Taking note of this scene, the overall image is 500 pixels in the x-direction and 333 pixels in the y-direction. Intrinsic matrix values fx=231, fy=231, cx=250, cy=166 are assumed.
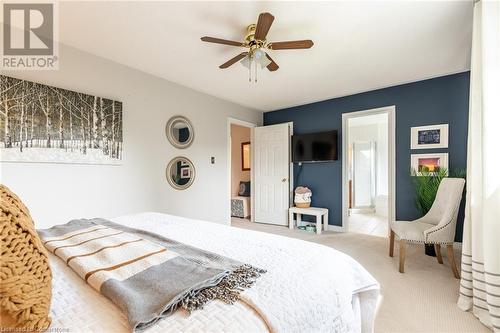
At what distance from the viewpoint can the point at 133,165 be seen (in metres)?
2.90

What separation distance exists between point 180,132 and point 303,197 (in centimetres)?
252

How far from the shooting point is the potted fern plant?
3020 mm

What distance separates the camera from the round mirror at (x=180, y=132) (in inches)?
131

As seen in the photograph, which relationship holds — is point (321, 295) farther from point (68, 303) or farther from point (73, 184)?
point (73, 184)

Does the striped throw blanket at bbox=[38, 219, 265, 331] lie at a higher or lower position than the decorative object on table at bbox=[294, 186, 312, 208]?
higher

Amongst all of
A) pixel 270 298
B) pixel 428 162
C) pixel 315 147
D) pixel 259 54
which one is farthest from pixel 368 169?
pixel 270 298

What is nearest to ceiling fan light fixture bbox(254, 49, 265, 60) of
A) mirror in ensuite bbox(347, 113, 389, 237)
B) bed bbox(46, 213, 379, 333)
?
bed bbox(46, 213, 379, 333)

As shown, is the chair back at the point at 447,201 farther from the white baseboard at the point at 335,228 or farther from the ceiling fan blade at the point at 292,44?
the ceiling fan blade at the point at 292,44

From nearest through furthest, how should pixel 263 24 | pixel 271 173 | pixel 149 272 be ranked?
pixel 149 272 < pixel 263 24 < pixel 271 173

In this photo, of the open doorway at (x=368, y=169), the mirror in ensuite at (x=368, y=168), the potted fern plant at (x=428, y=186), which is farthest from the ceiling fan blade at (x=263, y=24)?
the mirror in ensuite at (x=368, y=168)

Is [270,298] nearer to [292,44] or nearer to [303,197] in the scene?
[292,44]

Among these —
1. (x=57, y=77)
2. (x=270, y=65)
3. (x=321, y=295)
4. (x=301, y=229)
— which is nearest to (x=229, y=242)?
(x=321, y=295)

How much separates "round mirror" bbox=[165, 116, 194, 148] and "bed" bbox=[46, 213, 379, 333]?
2.19 m

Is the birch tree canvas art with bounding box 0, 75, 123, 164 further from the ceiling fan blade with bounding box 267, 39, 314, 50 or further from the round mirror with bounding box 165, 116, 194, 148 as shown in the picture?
the ceiling fan blade with bounding box 267, 39, 314, 50
